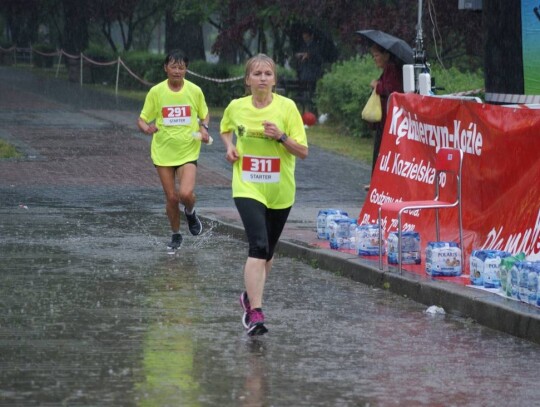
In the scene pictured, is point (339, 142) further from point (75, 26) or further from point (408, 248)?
point (75, 26)

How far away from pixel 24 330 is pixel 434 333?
270 centimetres

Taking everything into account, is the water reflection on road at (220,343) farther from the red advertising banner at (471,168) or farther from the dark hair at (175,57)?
the dark hair at (175,57)

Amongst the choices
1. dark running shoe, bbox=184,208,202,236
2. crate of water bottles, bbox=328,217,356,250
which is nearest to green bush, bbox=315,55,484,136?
dark running shoe, bbox=184,208,202,236

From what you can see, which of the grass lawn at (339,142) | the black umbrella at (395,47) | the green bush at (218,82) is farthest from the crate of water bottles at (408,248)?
the green bush at (218,82)

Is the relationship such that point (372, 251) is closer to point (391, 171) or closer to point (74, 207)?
point (391, 171)

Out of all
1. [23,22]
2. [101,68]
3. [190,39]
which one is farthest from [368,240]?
[23,22]

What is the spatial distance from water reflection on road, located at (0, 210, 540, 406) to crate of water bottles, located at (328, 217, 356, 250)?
1.38ft

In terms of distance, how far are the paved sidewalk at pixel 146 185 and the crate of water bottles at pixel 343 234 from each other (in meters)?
0.19

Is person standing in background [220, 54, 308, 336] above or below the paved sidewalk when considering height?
above

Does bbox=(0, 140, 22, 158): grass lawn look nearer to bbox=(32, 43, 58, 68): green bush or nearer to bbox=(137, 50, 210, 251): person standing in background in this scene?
bbox=(137, 50, 210, 251): person standing in background

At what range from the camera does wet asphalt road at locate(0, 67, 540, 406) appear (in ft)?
24.6

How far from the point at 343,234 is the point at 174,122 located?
2.16m

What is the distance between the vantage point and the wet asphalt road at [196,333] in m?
7.51

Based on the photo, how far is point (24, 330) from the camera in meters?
9.22
